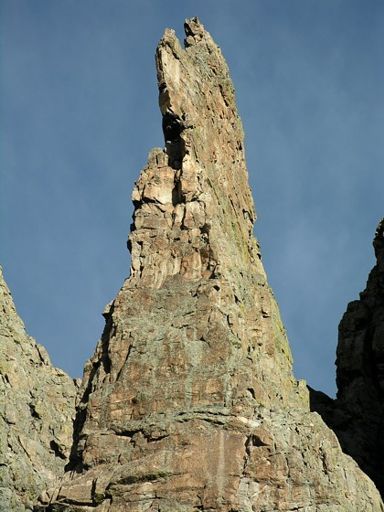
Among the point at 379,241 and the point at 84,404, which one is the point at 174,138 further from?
the point at 379,241

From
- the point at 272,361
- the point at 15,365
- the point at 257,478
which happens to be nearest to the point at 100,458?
the point at 257,478

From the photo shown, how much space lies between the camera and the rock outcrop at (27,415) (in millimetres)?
80312

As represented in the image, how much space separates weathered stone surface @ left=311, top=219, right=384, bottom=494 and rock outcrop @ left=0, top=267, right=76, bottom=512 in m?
19.3

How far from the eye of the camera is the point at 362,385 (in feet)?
313

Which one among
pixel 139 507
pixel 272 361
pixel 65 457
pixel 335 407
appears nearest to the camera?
pixel 139 507

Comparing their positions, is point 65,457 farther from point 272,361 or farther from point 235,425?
point 235,425

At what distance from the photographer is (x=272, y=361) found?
80.8 m

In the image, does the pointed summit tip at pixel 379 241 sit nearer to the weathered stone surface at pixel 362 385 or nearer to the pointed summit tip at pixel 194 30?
the weathered stone surface at pixel 362 385

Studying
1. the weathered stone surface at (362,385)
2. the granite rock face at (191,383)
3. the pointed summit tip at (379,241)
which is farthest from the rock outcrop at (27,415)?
the pointed summit tip at (379,241)

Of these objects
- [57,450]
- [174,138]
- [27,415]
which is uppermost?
[174,138]

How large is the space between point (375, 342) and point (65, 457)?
25110 mm

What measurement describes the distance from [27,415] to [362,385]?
25.7 metres

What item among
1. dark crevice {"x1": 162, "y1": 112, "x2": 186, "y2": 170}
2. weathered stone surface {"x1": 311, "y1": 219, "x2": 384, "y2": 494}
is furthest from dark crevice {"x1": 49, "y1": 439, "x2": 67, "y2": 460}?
dark crevice {"x1": 162, "y1": 112, "x2": 186, "y2": 170}

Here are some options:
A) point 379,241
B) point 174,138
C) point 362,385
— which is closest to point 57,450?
point 174,138
